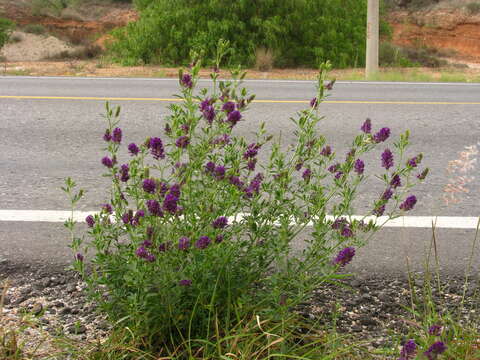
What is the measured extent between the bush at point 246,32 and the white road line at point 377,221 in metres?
12.0

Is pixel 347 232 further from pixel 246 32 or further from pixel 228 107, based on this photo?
pixel 246 32

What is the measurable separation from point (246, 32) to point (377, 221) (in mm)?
13026

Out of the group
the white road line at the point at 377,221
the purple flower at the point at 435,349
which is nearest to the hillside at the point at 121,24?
the white road line at the point at 377,221

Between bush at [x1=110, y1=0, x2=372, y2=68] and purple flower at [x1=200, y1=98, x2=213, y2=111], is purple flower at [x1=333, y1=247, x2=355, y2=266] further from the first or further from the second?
bush at [x1=110, y1=0, x2=372, y2=68]

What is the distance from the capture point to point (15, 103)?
7.30m

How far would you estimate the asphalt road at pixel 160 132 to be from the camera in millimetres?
3191

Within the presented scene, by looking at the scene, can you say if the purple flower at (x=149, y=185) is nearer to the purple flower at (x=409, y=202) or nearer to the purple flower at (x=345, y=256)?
the purple flower at (x=345, y=256)

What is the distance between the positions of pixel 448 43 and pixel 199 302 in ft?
86.9

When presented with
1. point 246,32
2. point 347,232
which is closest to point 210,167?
point 347,232

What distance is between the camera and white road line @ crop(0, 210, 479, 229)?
349 centimetres

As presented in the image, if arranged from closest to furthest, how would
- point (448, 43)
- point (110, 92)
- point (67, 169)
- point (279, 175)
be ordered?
point (279, 175), point (67, 169), point (110, 92), point (448, 43)

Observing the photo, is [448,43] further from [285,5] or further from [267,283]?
[267,283]

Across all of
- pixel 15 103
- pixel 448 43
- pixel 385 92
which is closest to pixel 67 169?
pixel 15 103

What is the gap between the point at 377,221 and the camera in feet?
11.8
